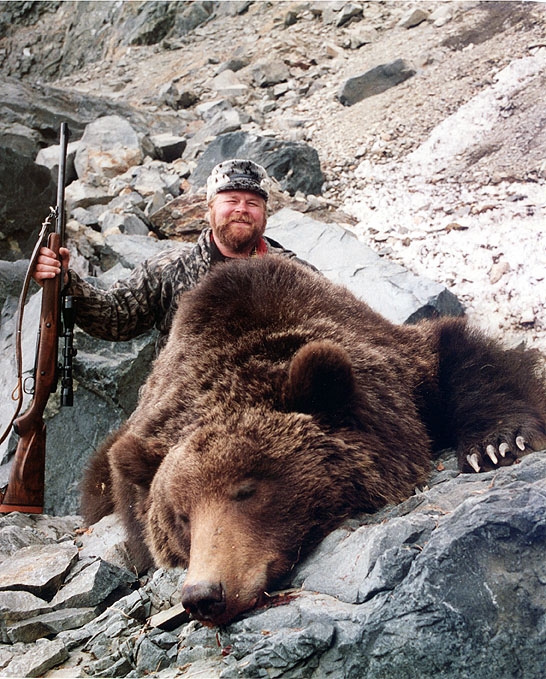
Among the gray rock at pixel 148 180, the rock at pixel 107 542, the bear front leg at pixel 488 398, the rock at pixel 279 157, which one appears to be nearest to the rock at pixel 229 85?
the rock at pixel 279 157

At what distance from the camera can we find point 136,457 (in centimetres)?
288

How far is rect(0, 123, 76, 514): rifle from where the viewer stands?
3.61m

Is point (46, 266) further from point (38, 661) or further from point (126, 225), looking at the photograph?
point (126, 225)

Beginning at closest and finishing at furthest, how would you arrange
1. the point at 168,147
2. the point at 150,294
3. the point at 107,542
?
the point at 107,542 → the point at 150,294 → the point at 168,147

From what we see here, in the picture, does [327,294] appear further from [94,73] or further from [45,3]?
[94,73]

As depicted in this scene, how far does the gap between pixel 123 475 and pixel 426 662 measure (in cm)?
153

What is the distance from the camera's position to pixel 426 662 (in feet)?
6.35

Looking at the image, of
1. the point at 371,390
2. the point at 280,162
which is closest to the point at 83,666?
the point at 371,390

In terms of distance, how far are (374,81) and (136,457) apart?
4.61 m

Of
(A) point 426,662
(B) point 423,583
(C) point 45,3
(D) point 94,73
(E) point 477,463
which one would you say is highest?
(C) point 45,3

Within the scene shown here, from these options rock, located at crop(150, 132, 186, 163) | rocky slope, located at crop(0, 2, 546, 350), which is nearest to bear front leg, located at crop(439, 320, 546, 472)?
rocky slope, located at crop(0, 2, 546, 350)

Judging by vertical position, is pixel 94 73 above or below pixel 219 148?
above

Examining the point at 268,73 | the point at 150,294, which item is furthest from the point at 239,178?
the point at 268,73

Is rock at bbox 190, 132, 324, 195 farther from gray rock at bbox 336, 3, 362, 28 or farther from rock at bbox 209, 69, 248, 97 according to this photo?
gray rock at bbox 336, 3, 362, 28
